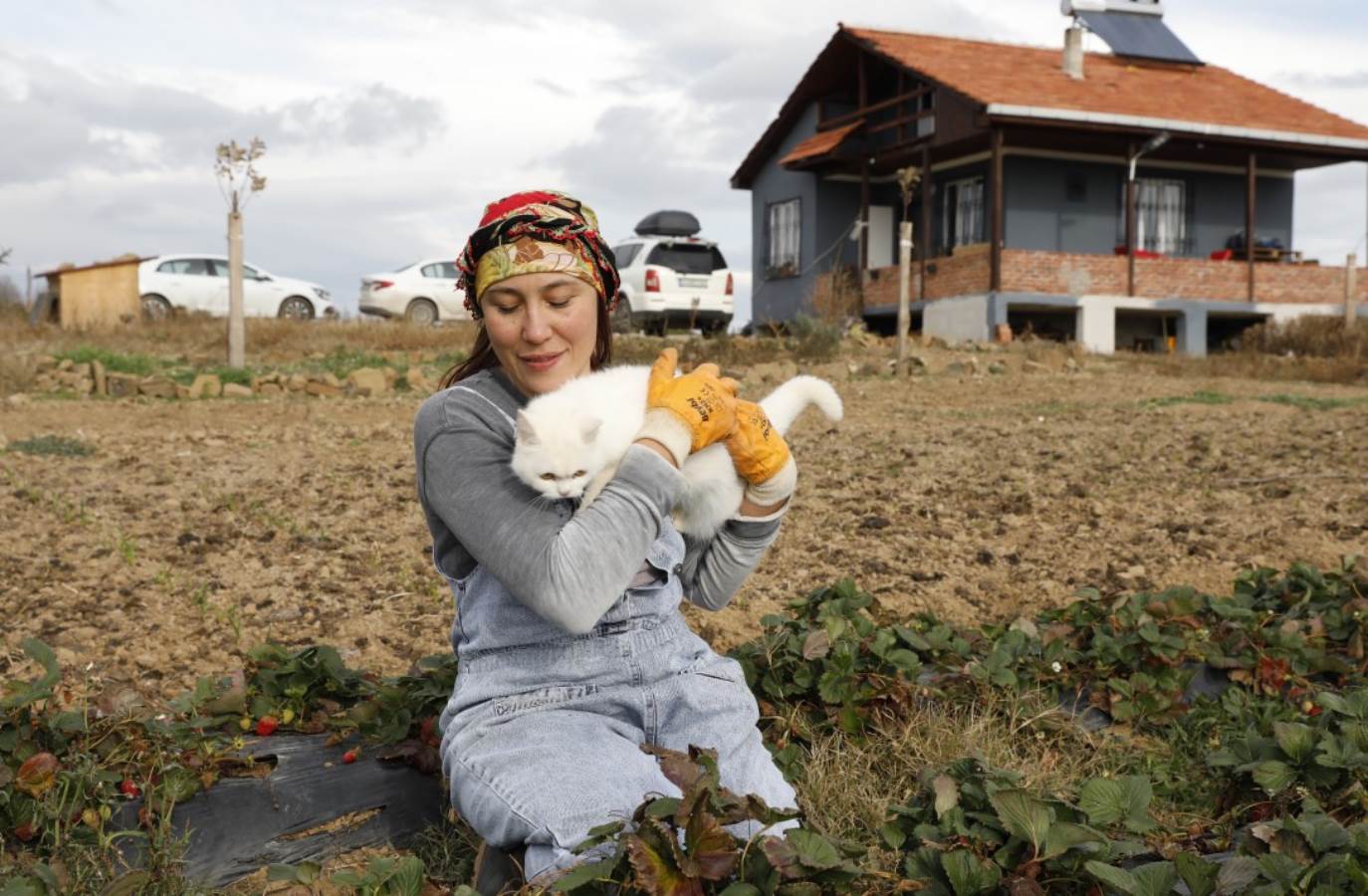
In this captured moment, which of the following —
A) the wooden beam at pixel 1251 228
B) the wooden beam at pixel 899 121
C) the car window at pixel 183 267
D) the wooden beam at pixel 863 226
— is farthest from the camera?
the wooden beam at pixel 863 226

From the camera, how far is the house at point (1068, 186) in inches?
753

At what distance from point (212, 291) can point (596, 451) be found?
66.1 ft

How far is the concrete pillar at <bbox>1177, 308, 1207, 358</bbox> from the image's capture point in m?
20.0

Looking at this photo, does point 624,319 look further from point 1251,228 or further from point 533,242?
point 533,242

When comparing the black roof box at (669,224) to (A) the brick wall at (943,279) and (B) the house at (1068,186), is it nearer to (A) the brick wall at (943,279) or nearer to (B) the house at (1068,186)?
(B) the house at (1068,186)

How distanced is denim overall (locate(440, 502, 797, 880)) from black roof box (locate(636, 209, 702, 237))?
19805 millimetres

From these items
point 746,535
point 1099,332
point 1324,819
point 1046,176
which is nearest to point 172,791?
point 746,535

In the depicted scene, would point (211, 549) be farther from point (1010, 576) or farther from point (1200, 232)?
point (1200, 232)

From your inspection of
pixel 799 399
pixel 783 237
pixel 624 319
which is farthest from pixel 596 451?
pixel 783 237

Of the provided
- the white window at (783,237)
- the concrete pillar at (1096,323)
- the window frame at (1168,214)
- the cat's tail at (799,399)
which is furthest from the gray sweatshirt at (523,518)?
the white window at (783,237)

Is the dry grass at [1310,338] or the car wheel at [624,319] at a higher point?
the car wheel at [624,319]

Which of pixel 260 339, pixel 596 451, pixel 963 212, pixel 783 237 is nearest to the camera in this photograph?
pixel 596 451

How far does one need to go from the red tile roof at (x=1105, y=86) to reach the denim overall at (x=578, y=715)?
57.1 feet

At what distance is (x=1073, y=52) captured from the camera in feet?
69.1
